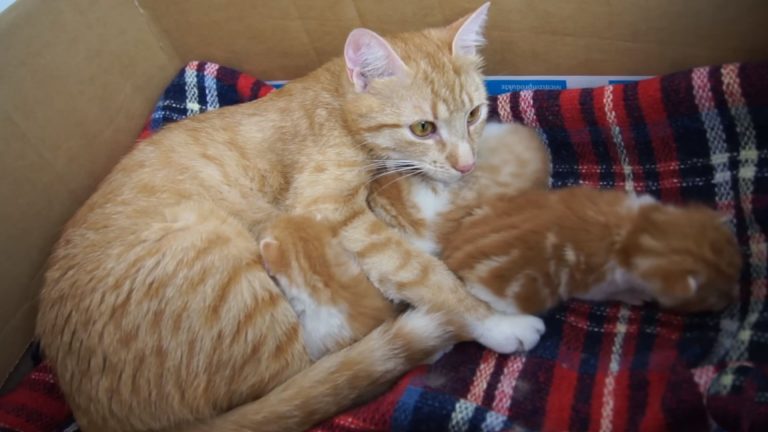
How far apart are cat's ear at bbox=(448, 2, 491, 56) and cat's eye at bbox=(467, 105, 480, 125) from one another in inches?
5.9

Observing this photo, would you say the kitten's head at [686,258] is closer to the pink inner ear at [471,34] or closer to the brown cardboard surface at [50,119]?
the pink inner ear at [471,34]

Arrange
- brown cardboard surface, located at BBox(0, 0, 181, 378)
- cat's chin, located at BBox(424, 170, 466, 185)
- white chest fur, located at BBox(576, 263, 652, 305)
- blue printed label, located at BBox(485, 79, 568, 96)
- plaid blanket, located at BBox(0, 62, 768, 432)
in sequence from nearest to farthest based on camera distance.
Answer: plaid blanket, located at BBox(0, 62, 768, 432) < white chest fur, located at BBox(576, 263, 652, 305) < cat's chin, located at BBox(424, 170, 466, 185) < brown cardboard surface, located at BBox(0, 0, 181, 378) < blue printed label, located at BBox(485, 79, 568, 96)

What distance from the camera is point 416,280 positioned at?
5.00 ft

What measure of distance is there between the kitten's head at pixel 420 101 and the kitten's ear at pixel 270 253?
15.0 inches

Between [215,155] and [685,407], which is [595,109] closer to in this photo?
[685,407]

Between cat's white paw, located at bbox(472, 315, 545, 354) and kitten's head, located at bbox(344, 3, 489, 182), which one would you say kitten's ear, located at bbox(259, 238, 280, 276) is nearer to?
kitten's head, located at bbox(344, 3, 489, 182)

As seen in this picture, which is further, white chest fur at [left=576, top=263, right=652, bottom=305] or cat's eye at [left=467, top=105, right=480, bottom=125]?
cat's eye at [left=467, top=105, right=480, bottom=125]

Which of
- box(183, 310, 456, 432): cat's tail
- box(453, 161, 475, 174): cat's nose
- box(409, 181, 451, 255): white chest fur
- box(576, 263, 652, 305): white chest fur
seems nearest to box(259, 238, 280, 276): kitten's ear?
box(183, 310, 456, 432): cat's tail

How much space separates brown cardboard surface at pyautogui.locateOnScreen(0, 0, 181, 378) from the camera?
67.2 inches

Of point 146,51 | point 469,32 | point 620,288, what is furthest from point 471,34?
point 146,51

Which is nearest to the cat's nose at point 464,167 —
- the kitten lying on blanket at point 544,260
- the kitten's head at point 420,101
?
the kitten's head at point 420,101

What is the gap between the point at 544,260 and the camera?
1.42 meters

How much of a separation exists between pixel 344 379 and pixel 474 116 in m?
0.77

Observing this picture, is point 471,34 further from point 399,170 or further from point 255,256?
point 255,256
